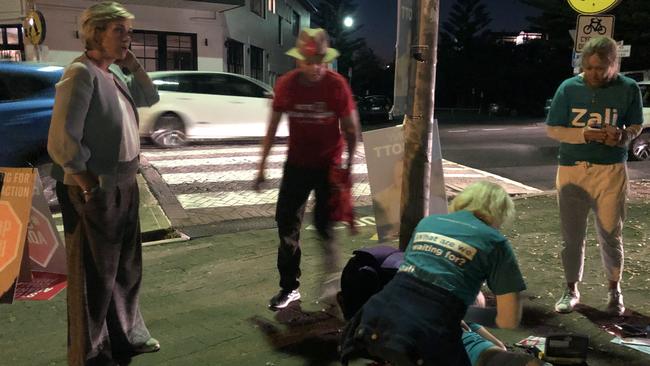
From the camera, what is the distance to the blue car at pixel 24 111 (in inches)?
268

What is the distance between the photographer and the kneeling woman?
236 centimetres

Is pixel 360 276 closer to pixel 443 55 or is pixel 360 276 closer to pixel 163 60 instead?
pixel 163 60

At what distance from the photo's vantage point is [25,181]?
413 cm

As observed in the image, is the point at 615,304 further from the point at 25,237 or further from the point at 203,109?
the point at 203,109

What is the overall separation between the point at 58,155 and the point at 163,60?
62.5 ft

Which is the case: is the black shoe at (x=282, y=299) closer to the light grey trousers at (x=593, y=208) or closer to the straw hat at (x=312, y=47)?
the straw hat at (x=312, y=47)

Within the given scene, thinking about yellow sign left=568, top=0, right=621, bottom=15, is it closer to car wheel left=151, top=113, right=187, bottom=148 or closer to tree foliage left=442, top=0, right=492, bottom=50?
car wheel left=151, top=113, right=187, bottom=148

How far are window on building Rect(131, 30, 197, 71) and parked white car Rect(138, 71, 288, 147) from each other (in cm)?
752

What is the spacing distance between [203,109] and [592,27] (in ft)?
27.3

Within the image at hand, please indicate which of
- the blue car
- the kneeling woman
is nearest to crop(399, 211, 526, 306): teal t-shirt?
the kneeling woman

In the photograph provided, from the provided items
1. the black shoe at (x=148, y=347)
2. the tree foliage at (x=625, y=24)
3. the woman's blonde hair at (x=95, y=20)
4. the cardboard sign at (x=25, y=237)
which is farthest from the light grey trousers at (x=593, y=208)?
the tree foliage at (x=625, y=24)

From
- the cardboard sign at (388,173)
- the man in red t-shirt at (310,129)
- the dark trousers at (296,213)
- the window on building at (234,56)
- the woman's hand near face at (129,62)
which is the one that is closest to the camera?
the woman's hand near face at (129,62)

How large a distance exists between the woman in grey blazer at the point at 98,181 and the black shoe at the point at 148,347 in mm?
111

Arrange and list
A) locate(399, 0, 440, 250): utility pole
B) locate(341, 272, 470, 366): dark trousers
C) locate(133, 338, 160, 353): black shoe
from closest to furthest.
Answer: locate(341, 272, 470, 366): dark trousers < locate(133, 338, 160, 353): black shoe < locate(399, 0, 440, 250): utility pole
